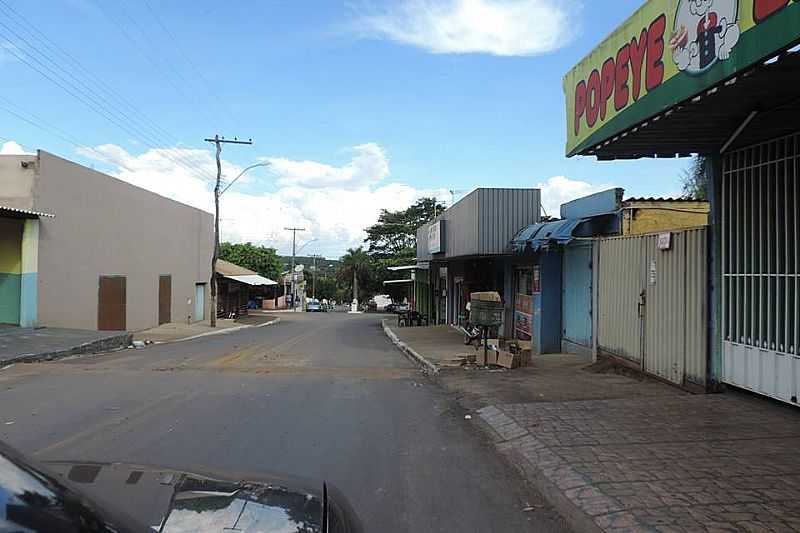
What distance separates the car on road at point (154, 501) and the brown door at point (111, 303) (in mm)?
25223

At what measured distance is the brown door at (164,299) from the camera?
3269cm

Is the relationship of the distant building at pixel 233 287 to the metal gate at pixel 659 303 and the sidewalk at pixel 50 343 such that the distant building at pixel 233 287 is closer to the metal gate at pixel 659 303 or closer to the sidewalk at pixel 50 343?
the sidewalk at pixel 50 343

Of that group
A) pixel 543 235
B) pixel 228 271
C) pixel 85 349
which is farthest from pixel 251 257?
pixel 543 235

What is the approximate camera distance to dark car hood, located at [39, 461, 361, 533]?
250 centimetres

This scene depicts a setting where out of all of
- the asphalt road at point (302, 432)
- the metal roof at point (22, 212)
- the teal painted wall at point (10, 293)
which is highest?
the metal roof at point (22, 212)

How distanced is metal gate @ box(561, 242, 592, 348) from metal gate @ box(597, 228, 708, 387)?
152 centimetres

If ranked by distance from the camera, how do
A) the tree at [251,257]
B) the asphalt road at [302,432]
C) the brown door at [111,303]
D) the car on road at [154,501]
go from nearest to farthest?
the car on road at [154,501] → the asphalt road at [302,432] → the brown door at [111,303] → the tree at [251,257]

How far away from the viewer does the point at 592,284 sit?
13492 millimetres

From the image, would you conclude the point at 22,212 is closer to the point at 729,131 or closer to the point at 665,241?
the point at 665,241

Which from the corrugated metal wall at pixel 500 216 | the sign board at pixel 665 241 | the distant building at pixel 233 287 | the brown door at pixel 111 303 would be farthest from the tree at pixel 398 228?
the sign board at pixel 665 241

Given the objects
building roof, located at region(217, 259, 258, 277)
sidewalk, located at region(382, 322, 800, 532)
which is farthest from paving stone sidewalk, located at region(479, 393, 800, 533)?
building roof, located at region(217, 259, 258, 277)

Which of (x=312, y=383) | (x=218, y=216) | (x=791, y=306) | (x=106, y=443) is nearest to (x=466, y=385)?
(x=312, y=383)

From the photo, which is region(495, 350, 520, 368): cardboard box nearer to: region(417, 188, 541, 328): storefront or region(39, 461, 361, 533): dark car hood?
region(417, 188, 541, 328): storefront

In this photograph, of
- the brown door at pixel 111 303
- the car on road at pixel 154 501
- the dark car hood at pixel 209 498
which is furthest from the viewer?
the brown door at pixel 111 303
